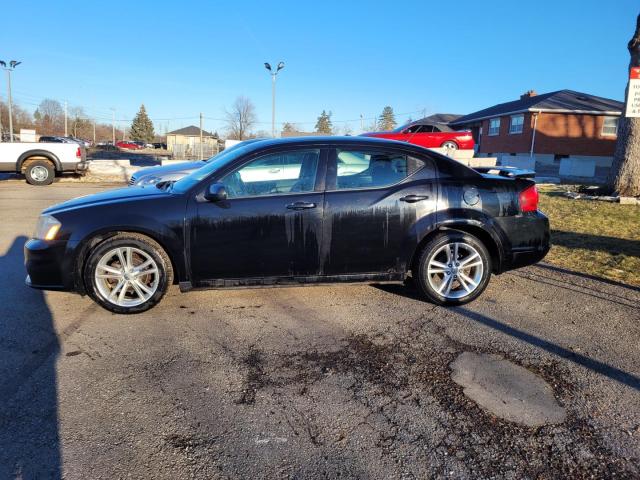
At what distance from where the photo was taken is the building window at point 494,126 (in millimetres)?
34625

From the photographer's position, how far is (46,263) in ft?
12.8

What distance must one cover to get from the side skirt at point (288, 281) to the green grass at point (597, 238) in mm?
2888

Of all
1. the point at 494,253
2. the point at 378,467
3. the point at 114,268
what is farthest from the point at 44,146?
the point at 378,467

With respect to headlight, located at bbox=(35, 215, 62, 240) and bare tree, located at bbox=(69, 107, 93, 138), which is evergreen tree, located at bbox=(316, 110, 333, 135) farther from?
headlight, located at bbox=(35, 215, 62, 240)

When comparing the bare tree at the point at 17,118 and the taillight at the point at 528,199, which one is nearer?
the taillight at the point at 528,199

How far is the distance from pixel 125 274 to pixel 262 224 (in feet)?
4.25

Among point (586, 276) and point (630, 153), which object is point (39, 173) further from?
point (630, 153)

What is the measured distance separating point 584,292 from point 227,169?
12.9 ft

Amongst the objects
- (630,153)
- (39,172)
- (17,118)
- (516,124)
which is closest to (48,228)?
(630,153)

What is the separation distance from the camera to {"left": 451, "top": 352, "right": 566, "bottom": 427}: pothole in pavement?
8.61 feet

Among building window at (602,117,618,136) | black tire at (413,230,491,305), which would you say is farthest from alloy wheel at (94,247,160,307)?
building window at (602,117,618,136)

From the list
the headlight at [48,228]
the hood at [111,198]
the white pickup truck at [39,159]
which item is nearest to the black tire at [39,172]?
the white pickup truck at [39,159]

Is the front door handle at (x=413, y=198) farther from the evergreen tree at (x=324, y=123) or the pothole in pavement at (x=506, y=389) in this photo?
the evergreen tree at (x=324, y=123)

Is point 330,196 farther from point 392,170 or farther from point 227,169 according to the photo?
point 227,169
